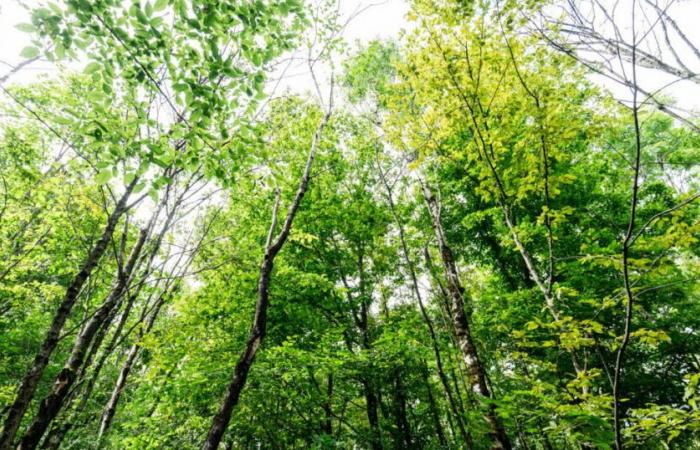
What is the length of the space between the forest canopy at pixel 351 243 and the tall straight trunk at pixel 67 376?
1.3 inches

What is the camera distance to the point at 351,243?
11.5 meters

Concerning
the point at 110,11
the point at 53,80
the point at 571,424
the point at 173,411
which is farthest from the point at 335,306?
the point at 53,80

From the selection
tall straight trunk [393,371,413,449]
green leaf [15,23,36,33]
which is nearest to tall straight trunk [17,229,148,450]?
green leaf [15,23,36,33]

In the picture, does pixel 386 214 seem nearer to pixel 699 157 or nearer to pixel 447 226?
pixel 447 226

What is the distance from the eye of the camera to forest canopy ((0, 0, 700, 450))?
120 inches

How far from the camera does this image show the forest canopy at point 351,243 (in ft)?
9.98

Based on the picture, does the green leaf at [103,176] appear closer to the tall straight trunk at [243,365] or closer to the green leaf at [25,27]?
the green leaf at [25,27]

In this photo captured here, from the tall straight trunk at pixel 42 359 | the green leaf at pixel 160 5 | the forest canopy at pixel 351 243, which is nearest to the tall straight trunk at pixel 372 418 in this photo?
the forest canopy at pixel 351 243

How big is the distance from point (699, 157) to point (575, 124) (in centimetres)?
1323

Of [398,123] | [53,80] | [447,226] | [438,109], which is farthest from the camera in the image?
[447,226]

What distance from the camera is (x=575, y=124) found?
3523mm

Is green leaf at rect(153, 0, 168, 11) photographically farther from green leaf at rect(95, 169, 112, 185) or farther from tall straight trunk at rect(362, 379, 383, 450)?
tall straight trunk at rect(362, 379, 383, 450)

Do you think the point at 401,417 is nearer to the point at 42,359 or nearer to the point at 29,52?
the point at 42,359

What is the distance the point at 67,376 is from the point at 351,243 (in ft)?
27.7
